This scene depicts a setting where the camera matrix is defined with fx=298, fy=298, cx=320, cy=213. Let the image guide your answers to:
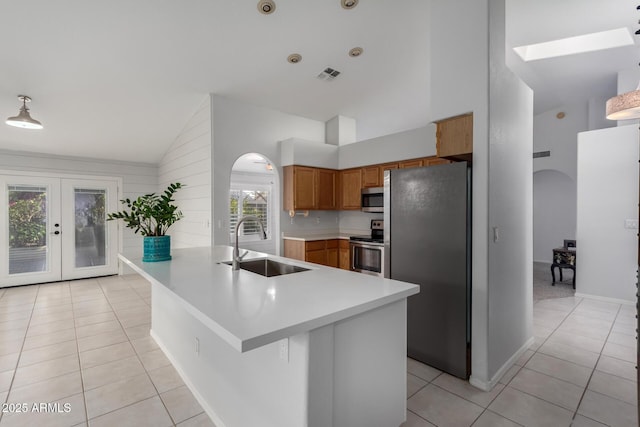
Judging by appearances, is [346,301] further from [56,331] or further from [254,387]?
[56,331]

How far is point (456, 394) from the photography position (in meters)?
2.18

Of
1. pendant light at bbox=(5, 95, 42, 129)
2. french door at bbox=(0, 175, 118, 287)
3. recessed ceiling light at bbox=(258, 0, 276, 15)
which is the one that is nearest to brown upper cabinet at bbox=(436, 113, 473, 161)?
recessed ceiling light at bbox=(258, 0, 276, 15)

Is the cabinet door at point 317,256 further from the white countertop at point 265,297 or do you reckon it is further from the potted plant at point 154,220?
the potted plant at point 154,220

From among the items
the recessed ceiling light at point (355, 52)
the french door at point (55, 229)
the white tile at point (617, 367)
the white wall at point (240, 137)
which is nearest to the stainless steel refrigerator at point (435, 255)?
the white tile at point (617, 367)

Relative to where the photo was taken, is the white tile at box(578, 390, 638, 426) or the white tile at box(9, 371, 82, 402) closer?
the white tile at box(578, 390, 638, 426)

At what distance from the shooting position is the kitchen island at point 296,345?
4.04ft

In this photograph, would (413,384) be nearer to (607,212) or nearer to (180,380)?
(180,380)

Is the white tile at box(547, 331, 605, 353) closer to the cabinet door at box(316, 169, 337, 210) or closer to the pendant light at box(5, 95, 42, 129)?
the cabinet door at box(316, 169, 337, 210)

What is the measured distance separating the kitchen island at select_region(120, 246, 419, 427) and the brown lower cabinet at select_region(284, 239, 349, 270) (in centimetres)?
254

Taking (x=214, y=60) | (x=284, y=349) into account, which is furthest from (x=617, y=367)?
(x=214, y=60)

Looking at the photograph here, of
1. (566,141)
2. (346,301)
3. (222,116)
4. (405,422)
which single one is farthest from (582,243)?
(222,116)

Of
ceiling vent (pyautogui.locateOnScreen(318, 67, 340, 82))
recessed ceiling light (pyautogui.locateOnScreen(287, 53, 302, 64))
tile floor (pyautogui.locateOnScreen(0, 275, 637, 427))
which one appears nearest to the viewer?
tile floor (pyautogui.locateOnScreen(0, 275, 637, 427))

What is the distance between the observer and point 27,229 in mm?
5176

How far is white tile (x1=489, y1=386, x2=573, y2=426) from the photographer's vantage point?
6.22 feet
